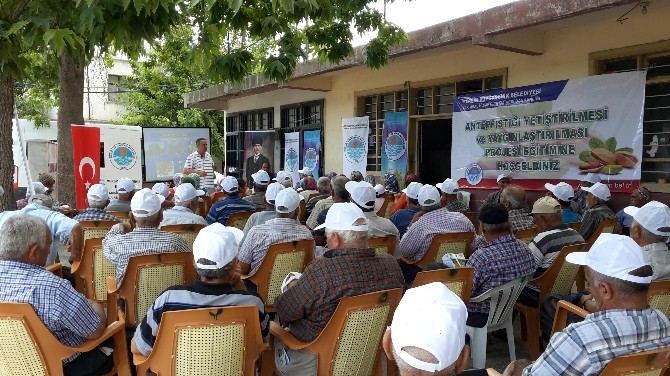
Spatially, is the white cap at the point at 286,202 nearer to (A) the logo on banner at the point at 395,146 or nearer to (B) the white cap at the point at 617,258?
(B) the white cap at the point at 617,258

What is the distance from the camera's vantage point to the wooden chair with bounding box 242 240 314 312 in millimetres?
3787

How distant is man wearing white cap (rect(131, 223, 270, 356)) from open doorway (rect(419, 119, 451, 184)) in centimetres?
795

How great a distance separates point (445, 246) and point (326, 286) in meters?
1.87

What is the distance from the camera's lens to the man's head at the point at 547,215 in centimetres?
464

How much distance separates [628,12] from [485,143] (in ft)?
8.59

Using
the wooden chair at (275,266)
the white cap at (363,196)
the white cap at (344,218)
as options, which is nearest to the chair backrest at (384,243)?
the white cap at (363,196)

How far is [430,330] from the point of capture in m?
1.35

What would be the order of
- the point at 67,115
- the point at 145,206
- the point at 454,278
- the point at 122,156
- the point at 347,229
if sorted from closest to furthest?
the point at 347,229 → the point at 454,278 → the point at 145,206 → the point at 67,115 → the point at 122,156

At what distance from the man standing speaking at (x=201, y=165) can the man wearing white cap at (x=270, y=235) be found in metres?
5.30

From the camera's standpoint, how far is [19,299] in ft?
8.08

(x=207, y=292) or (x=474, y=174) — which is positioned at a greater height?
(x=474, y=174)

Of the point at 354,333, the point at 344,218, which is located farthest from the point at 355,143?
the point at 354,333

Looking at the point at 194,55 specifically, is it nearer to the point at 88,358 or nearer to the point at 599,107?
the point at 88,358

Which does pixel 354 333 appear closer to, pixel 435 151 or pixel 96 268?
pixel 96 268
